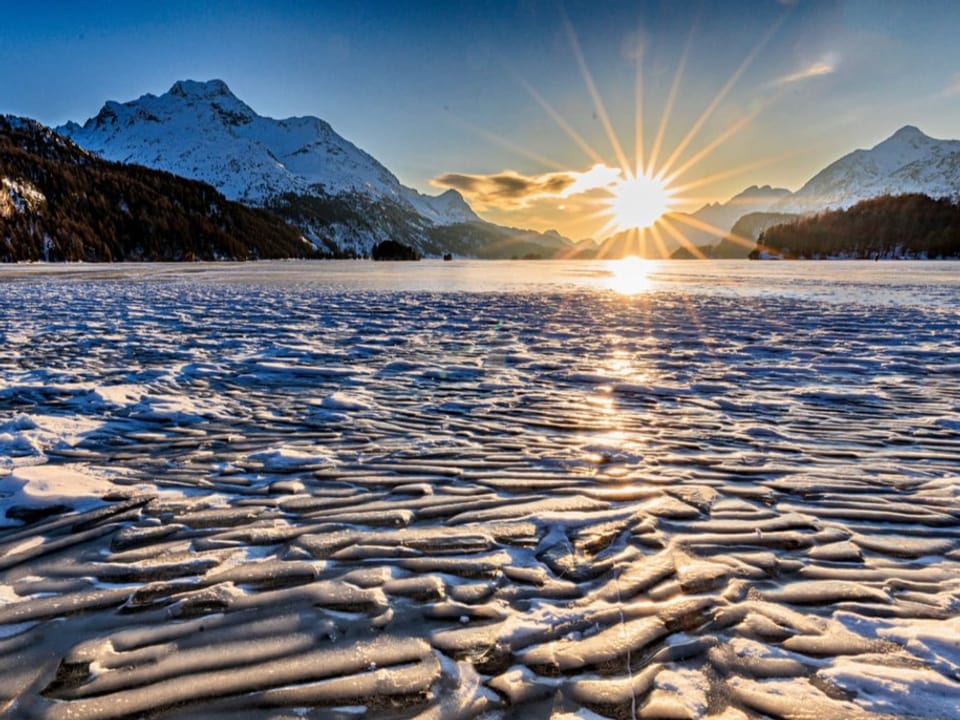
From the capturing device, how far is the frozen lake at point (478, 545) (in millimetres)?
2504

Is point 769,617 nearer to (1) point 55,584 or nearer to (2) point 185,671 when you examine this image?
(2) point 185,671

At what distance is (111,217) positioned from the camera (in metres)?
152

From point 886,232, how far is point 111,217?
244 m

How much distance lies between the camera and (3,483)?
182 inches

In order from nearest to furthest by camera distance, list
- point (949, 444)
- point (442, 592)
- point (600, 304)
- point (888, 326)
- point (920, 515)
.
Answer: point (442, 592), point (920, 515), point (949, 444), point (888, 326), point (600, 304)

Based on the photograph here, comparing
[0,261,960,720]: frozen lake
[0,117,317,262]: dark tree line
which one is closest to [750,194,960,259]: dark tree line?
[0,117,317,262]: dark tree line

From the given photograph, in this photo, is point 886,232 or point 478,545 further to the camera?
point 886,232

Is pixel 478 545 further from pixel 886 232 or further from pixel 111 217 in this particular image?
pixel 886 232

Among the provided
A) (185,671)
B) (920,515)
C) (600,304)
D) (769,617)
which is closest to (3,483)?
(185,671)

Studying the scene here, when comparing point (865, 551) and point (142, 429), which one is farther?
point (142, 429)

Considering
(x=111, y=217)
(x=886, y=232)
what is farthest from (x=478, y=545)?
(x=886, y=232)

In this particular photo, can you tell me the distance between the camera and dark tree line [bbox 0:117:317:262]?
120 metres

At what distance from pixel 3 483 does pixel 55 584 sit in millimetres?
2064

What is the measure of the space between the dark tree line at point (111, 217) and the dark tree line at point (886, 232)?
620 ft
